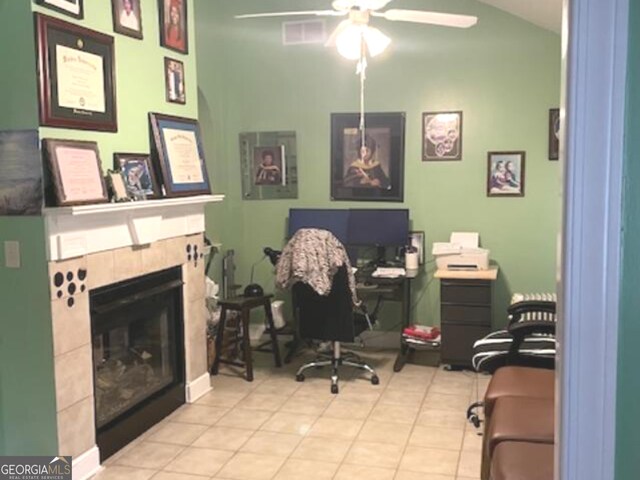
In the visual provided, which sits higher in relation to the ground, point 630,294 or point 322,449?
point 630,294

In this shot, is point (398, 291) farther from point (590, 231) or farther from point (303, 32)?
point (590, 231)

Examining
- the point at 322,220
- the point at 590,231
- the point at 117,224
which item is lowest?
the point at 322,220

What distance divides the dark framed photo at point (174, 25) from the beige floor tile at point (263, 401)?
7.47 ft

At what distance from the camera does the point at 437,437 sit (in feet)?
12.2

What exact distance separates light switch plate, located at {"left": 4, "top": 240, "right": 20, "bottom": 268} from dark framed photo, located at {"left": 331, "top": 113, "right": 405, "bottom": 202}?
305cm

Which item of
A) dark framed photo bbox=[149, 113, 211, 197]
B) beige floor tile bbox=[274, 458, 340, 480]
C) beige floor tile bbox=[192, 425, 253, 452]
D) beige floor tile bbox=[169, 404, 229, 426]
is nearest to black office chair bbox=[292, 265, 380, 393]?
beige floor tile bbox=[169, 404, 229, 426]

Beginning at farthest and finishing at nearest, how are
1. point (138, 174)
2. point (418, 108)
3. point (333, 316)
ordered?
1. point (418, 108)
2. point (333, 316)
3. point (138, 174)

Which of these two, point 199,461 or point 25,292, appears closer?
point 25,292

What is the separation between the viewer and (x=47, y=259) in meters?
2.98

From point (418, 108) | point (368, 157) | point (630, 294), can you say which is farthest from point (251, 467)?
point (418, 108)

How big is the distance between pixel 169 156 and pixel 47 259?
1204 millimetres

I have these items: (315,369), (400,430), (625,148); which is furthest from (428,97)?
(625,148)

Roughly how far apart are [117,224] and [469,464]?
A: 2.19 metres

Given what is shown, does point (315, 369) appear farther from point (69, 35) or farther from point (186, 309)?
point (69, 35)
